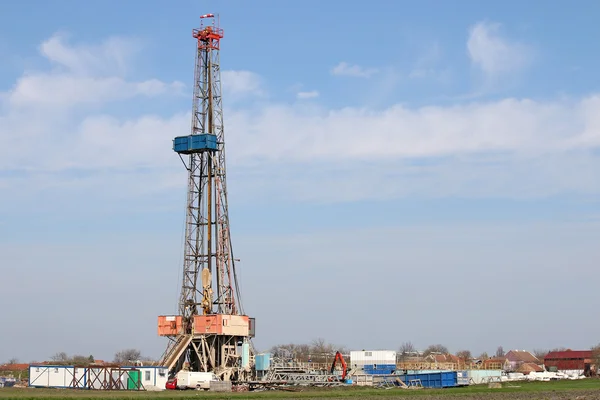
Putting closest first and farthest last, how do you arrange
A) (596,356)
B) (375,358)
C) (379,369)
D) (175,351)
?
(175,351) < (379,369) < (375,358) < (596,356)

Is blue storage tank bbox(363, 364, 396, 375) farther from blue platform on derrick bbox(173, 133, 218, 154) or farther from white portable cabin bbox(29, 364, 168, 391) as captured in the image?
white portable cabin bbox(29, 364, 168, 391)

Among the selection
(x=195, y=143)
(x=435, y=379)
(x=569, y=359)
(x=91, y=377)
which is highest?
(x=195, y=143)

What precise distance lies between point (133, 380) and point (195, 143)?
23685 millimetres

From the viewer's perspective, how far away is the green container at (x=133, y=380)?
57484mm

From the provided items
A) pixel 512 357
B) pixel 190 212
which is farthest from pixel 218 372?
pixel 512 357

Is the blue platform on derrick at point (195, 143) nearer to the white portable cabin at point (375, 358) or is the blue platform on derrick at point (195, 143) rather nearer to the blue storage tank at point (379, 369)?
the blue storage tank at point (379, 369)

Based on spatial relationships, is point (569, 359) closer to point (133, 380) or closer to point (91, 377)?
point (133, 380)

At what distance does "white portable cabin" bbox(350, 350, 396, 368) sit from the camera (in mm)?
89562

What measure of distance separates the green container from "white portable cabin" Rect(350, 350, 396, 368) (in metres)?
35.9

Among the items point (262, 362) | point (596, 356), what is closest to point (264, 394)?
point (262, 362)

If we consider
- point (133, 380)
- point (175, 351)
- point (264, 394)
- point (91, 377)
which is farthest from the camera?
point (175, 351)

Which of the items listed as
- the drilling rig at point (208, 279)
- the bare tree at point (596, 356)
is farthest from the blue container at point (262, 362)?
the bare tree at point (596, 356)

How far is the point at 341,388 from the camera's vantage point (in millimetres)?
63531

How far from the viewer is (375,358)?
90250 mm
